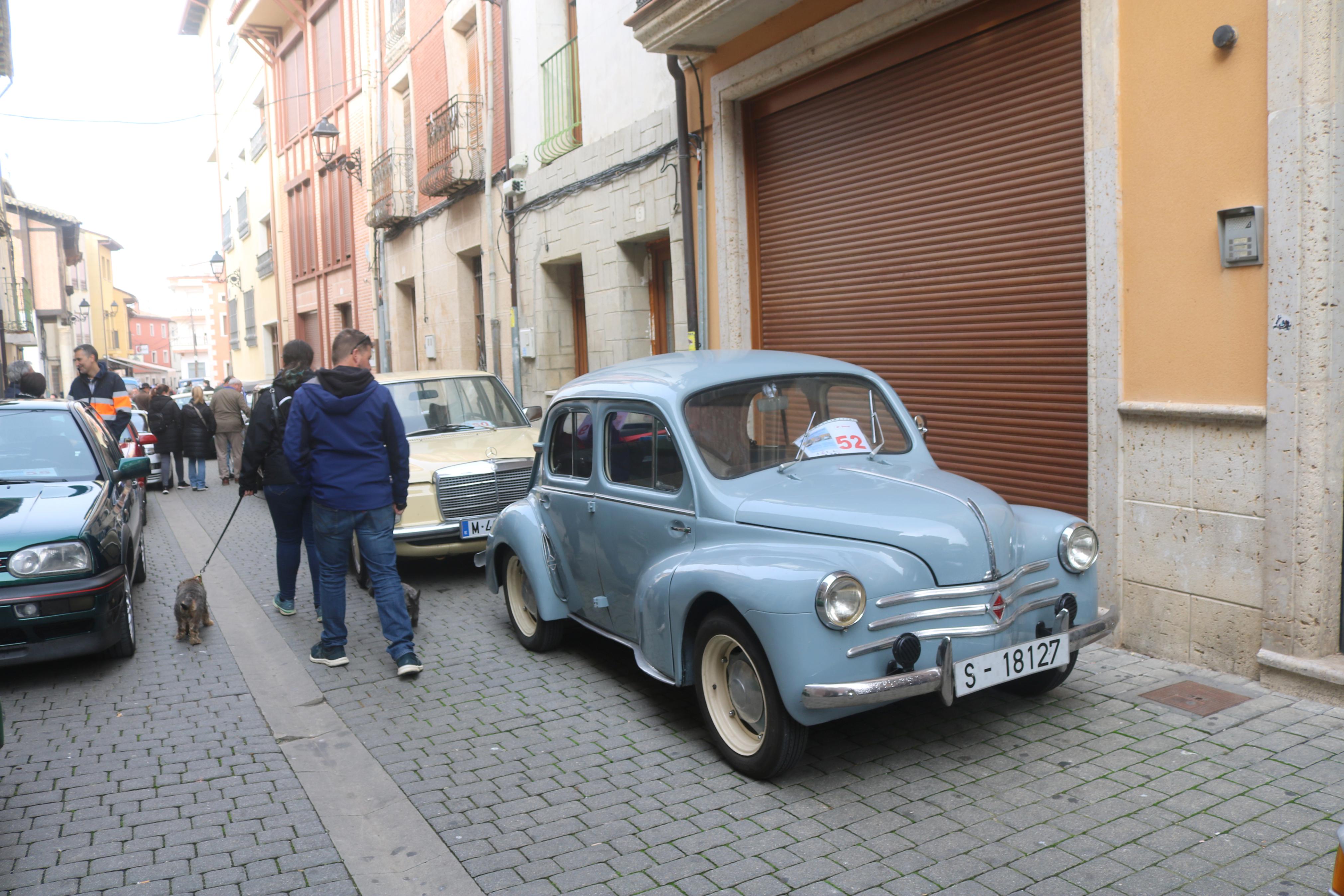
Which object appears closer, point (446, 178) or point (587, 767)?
point (587, 767)

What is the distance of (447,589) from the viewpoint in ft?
26.3

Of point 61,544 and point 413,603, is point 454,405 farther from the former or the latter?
point 61,544

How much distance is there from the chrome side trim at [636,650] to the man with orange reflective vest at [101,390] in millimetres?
8236

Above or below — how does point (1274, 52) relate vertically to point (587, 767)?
above

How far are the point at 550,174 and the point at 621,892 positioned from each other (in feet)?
37.7

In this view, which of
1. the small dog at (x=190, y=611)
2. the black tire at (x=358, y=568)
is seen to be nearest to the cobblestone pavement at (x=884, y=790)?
the small dog at (x=190, y=611)

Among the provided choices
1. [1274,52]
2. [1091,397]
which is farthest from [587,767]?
[1274,52]

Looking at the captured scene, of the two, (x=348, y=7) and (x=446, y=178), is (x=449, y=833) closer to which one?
(x=446, y=178)

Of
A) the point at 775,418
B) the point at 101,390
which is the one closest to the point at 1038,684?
the point at 775,418

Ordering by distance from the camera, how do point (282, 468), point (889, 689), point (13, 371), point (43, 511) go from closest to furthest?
point (889, 689) < point (43, 511) < point (282, 468) < point (13, 371)

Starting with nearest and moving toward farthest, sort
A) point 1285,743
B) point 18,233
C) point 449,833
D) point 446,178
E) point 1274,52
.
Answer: point 449,833 → point 1285,743 → point 1274,52 → point 446,178 → point 18,233

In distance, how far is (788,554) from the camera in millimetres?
4074

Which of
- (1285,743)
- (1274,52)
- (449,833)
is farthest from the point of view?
(1274,52)

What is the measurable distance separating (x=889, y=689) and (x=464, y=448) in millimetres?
5430
